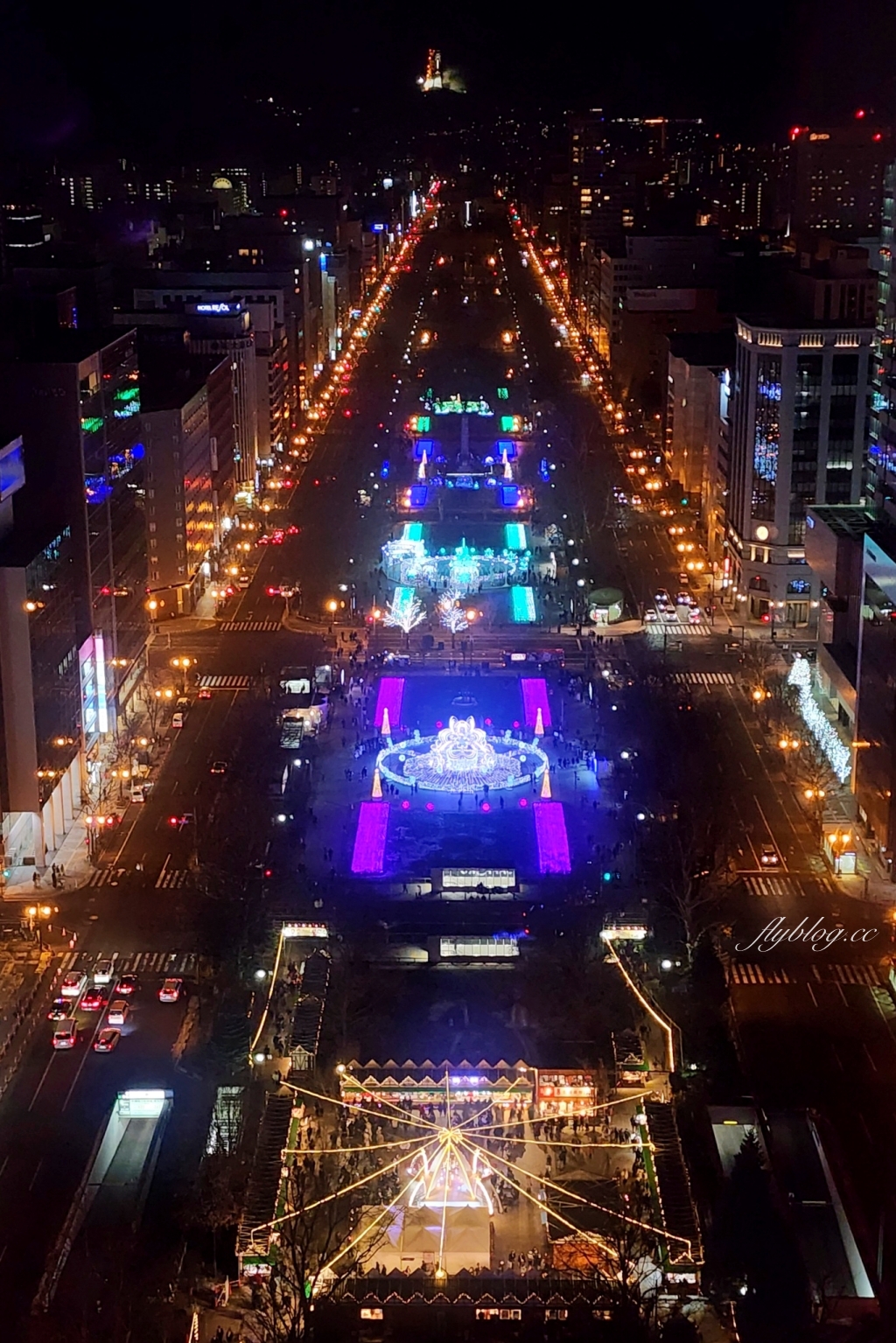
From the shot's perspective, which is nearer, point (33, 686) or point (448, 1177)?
point (448, 1177)

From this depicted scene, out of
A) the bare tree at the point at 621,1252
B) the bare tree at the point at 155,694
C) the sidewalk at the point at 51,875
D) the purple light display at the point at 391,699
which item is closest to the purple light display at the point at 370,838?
the sidewalk at the point at 51,875

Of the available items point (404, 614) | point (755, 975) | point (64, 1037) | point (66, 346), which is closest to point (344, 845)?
point (64, 1037)

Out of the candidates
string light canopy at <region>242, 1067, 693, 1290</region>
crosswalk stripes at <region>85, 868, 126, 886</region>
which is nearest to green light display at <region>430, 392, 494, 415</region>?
crosswalk stripes at <region>85, 868, 126, 886</region>

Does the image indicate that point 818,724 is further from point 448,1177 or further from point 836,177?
point 836,177

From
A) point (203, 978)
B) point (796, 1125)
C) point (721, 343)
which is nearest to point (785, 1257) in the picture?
point (796, 1125)

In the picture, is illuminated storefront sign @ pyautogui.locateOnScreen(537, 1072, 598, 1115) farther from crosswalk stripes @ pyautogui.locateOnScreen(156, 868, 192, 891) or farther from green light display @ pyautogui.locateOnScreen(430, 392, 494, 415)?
green light display @ pyautogui.locateOnScreen(430, 392, 494, 415)

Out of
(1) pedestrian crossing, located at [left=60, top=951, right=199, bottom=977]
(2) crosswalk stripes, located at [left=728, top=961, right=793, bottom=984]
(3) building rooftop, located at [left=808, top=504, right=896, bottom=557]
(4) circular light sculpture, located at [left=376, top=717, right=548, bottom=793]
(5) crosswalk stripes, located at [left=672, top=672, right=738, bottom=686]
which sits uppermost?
(3) building rooftop, located at [left=808, top=504, right=896, bottom=557]

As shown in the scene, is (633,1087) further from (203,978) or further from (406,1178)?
(203,978)

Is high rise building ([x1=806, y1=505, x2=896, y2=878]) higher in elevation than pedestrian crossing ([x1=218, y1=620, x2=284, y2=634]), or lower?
higher
